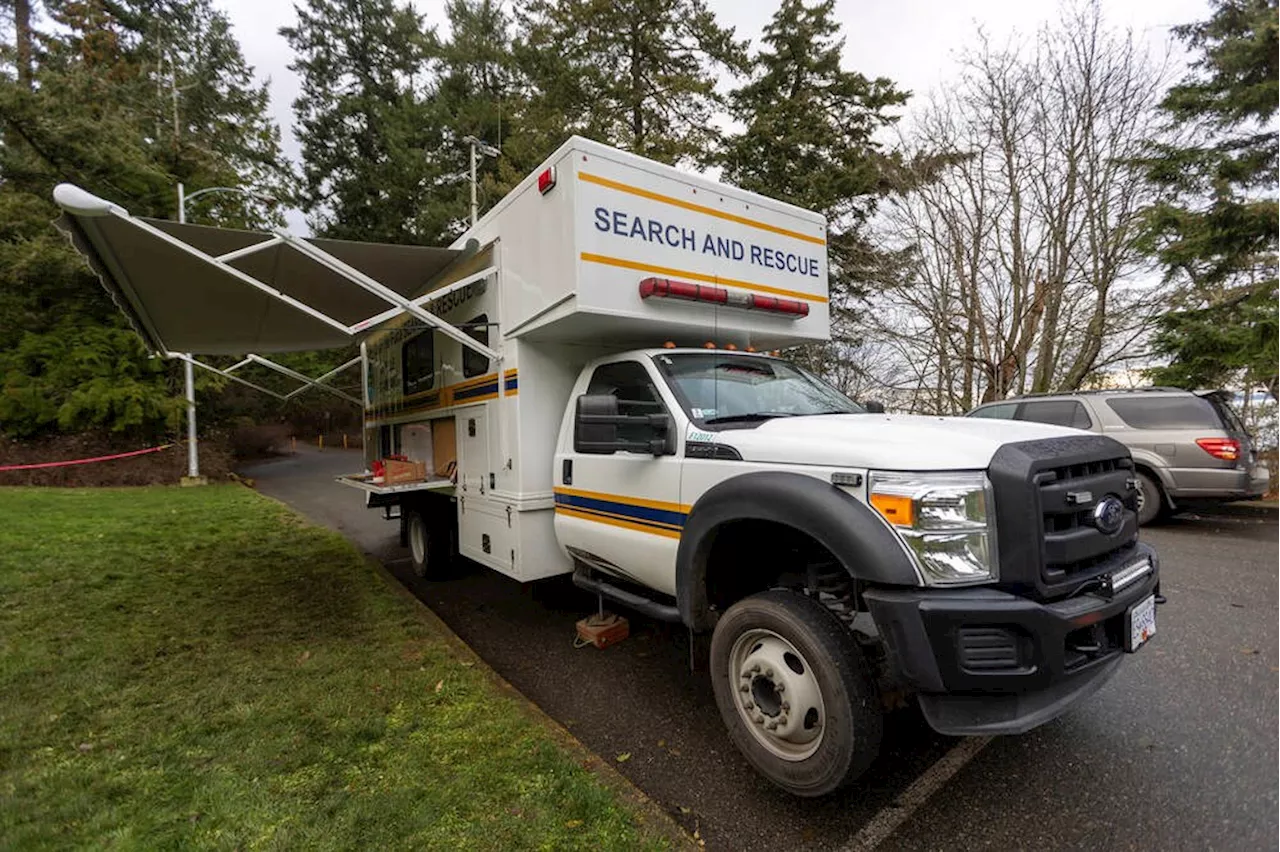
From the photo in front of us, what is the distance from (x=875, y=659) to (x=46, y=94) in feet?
71.0

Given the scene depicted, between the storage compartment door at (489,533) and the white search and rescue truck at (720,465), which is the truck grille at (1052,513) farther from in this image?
the storage compartment door at (489,533)

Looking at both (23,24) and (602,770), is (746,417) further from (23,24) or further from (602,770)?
(23,24)

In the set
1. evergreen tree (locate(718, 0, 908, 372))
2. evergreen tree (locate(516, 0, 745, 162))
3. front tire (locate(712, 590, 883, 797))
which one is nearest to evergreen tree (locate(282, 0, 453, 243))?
evergreen tree (locate(516, 0, 745, 162))

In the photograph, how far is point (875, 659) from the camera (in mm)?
2641

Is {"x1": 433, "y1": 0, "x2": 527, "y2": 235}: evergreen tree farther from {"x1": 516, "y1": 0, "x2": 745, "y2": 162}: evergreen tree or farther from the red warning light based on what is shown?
Answer: the red warning light

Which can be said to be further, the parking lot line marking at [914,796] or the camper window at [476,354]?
the camper window at [476,354]

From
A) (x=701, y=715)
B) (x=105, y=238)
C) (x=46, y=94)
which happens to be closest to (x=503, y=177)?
(x=46, y=94)

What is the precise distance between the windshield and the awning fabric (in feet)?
7.82

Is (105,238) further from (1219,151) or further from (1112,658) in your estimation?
(1219,151)

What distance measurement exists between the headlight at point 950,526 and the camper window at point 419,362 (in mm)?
4834

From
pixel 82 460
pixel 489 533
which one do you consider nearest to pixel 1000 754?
pixel 489 533

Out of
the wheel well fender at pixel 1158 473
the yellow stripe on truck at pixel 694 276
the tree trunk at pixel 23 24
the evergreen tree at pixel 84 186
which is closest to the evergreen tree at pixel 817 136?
the wheel well fender at pixel 1158 473

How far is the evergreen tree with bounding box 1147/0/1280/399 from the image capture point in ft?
33.6

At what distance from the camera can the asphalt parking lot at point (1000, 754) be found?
2420mm
